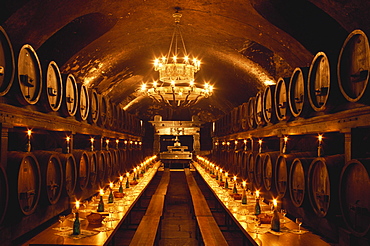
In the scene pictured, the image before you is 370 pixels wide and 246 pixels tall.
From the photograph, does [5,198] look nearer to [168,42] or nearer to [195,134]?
[168,42]

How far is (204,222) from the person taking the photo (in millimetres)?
6133

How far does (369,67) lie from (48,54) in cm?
568

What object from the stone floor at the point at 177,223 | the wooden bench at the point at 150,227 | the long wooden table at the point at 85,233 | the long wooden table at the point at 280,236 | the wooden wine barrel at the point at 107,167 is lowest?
the stone floor at the point at 177,223

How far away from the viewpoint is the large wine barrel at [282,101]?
5711mm

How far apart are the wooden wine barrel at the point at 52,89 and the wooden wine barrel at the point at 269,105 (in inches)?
138

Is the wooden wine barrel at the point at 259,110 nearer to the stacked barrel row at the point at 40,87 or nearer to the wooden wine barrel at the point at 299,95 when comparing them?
the wooden wine barrel at the point at 299,95

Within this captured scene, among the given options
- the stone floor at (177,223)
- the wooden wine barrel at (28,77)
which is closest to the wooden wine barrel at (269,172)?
the stone floor at (177,223)

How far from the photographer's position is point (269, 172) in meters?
6.52

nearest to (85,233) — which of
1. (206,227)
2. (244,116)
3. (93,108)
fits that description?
(206,227)

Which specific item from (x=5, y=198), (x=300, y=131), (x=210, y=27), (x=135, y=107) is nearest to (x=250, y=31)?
(x=210, y=27)

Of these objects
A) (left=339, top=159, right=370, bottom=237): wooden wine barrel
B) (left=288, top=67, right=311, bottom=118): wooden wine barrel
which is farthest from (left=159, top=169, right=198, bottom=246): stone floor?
(left=339, top=159, right=370, bottom=237): wooden wine barrel

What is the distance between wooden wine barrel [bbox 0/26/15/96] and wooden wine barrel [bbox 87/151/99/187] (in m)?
3.66

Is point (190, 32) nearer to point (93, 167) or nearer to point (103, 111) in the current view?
point (103, 111)

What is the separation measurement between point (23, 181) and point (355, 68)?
3.57 m
